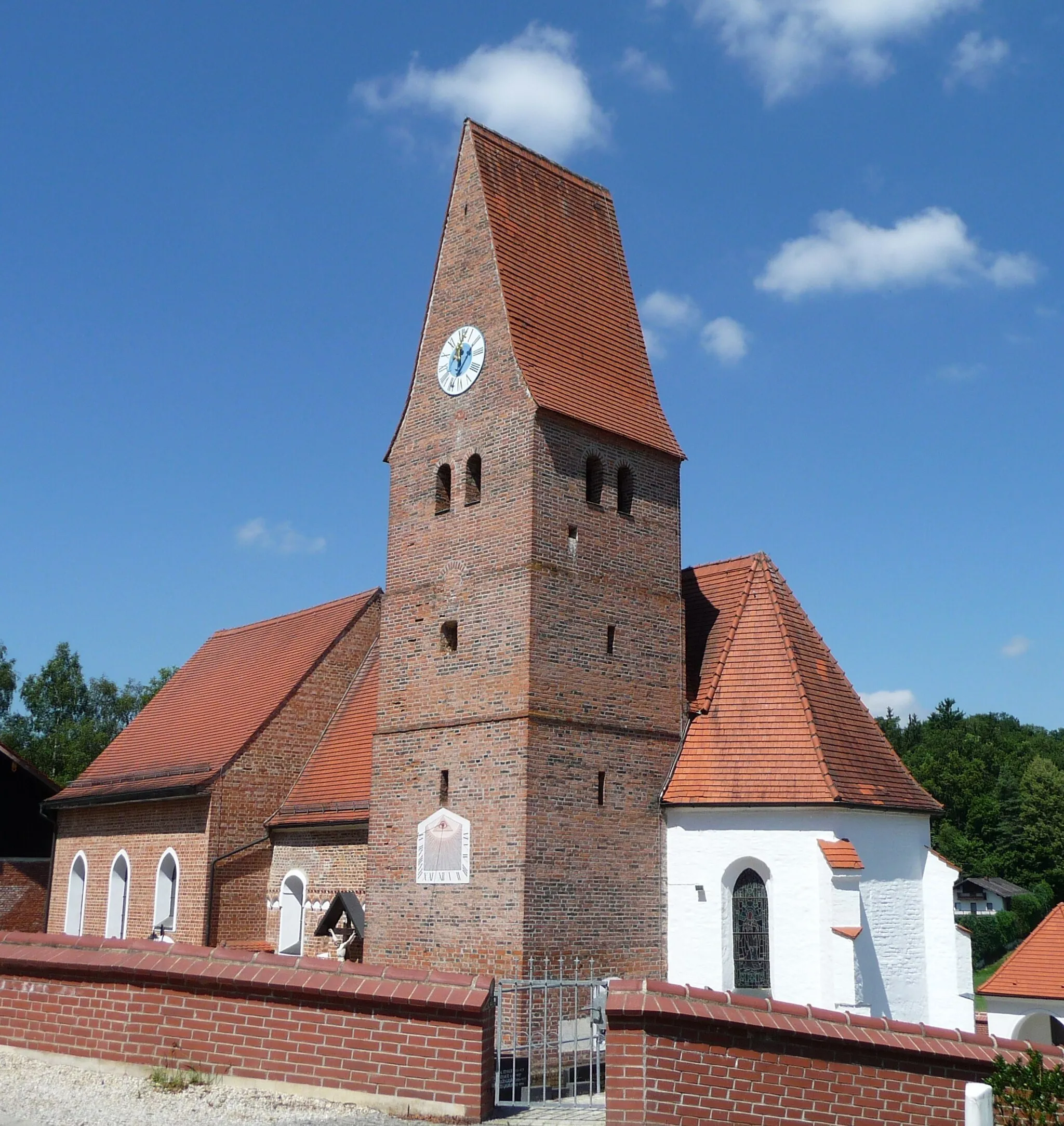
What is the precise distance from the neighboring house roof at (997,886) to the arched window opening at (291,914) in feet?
172

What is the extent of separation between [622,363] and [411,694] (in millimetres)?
6868

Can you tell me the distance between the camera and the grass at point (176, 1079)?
32.6ft

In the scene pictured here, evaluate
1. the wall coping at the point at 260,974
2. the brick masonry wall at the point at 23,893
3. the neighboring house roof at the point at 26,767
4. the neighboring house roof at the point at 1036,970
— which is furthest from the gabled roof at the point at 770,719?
the brick masonry wall at the point at 23,893

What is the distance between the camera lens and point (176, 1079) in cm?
1000

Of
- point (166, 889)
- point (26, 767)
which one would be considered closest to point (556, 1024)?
point (166, 889)

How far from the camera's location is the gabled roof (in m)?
18.3

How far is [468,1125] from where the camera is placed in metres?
9.52

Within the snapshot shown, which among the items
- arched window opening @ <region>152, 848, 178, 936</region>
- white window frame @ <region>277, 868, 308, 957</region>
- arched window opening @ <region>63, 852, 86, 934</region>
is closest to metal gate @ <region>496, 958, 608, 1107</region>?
white window frame @ <region>277, 868, 308, 957</region>

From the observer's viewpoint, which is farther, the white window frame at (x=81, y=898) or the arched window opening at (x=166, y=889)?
the white window frame at (x=81, y=898)

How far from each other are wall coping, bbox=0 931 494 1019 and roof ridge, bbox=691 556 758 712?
33.6 ft

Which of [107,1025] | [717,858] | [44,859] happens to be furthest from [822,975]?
[44,859]

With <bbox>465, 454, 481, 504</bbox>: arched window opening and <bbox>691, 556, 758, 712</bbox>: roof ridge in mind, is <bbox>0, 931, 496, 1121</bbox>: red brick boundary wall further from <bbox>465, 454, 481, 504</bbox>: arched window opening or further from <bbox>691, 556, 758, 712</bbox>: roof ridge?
<bbox>691, 556, 758, 712</bbox>: roof ridge

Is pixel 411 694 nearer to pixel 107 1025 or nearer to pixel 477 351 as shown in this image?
pixel 477 351

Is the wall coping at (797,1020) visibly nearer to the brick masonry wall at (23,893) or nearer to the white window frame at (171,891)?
the white window frame at (171,891)
